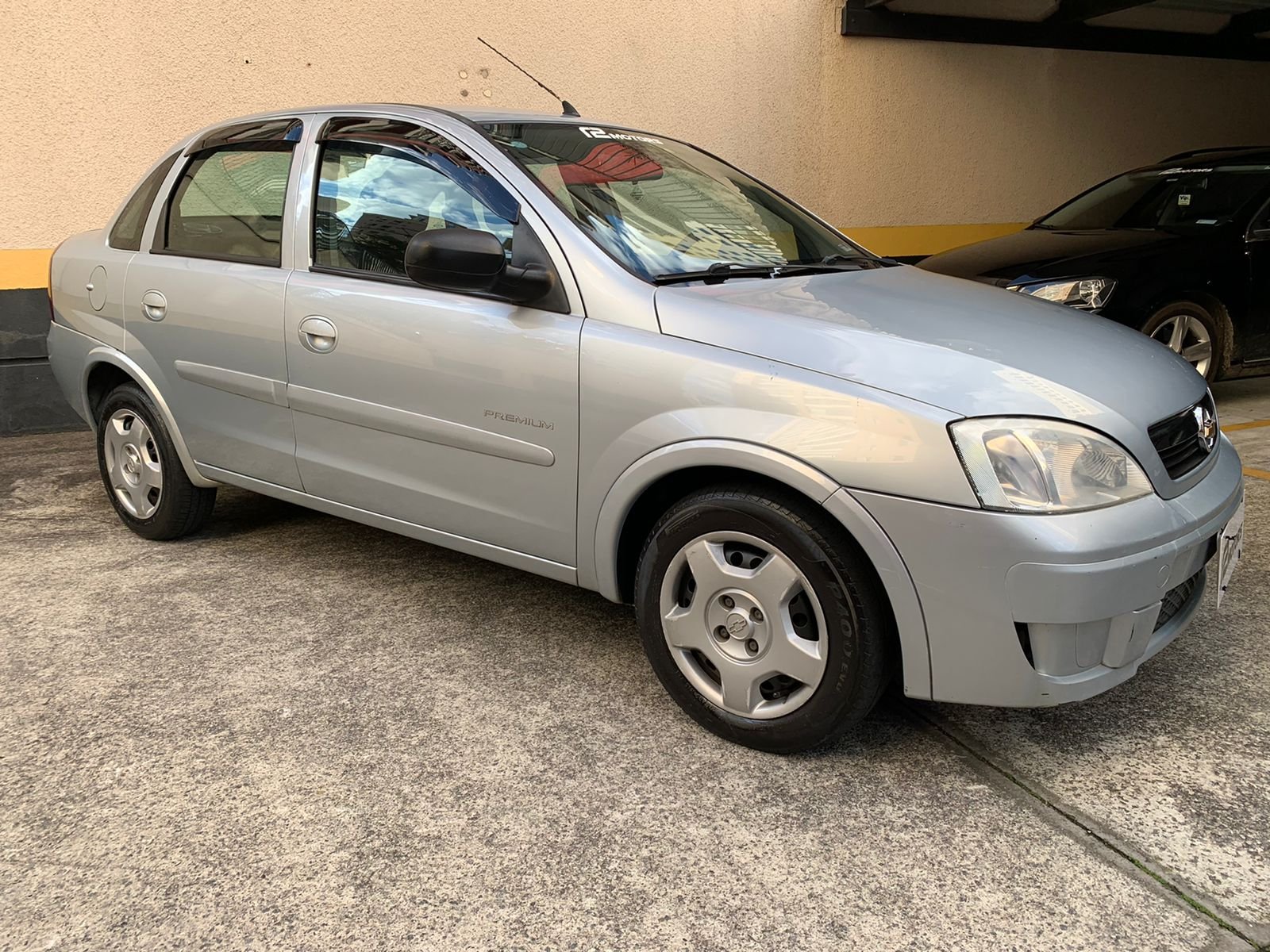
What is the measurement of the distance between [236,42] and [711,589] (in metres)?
5.64

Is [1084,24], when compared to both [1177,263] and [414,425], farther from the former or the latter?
[414,425]

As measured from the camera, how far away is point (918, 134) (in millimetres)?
8781

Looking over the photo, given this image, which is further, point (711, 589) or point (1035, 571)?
point (711, 589)

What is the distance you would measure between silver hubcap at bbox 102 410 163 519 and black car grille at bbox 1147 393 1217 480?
3.54 metres

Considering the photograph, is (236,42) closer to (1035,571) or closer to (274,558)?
(274,558)

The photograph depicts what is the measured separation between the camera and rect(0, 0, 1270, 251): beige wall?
256 inches

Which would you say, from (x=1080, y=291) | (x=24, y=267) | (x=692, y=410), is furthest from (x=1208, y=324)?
(x=24, y=267)

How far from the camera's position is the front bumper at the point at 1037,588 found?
2.35m

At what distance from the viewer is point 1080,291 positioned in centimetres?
596

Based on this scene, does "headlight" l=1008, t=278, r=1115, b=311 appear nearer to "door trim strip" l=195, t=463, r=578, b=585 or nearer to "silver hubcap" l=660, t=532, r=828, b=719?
"door trim strip" l=195, t=463, r=578, b=585

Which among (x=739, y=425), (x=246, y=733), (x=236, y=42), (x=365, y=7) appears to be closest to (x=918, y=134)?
(x=365, y=7)

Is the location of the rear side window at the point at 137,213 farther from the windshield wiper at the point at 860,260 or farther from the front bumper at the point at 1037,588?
the front bumper at the point at 1037,588

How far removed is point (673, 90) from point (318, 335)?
16.5ft

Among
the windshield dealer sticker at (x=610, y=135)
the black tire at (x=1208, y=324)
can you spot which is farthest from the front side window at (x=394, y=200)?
the black tire at (x=1208, y=324)
